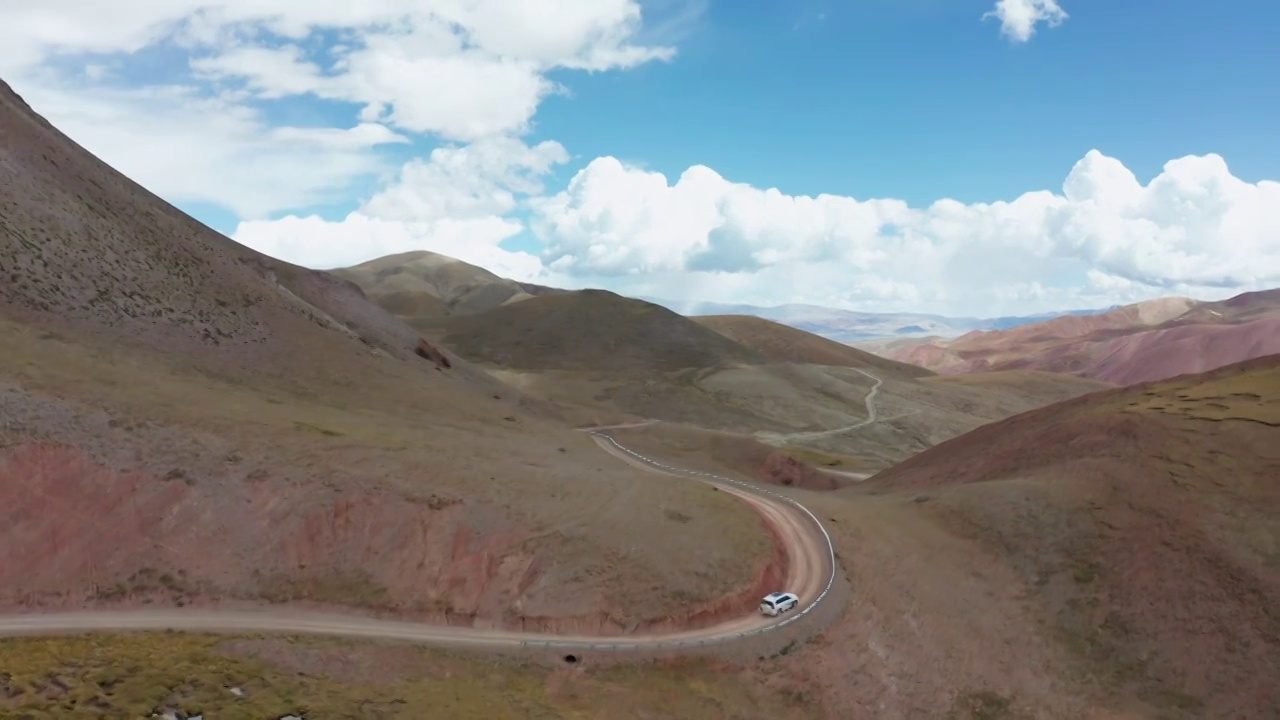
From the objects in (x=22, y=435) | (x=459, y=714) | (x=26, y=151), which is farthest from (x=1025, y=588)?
(x=26, y=151)

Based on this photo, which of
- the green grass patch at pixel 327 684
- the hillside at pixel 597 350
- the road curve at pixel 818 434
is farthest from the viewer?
the hillside at pixel 597 350

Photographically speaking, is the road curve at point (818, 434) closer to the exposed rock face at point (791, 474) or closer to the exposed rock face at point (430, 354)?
the exposed rock face at point (791, 474)

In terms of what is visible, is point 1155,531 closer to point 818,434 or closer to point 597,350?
point 818,434

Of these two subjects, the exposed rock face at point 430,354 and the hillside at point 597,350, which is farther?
the hillside at point 597,350

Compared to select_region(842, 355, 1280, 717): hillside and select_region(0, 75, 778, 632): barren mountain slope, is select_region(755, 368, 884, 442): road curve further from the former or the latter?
select_region(0, 75, 778, 632): barren mountain slope

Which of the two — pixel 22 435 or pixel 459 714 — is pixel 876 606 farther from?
pixel 22 435

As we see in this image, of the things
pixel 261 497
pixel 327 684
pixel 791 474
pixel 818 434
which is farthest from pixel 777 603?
pixel 818 434

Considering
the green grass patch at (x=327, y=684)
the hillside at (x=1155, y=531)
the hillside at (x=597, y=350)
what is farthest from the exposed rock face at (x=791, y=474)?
the hillside at (x=597, y=350)

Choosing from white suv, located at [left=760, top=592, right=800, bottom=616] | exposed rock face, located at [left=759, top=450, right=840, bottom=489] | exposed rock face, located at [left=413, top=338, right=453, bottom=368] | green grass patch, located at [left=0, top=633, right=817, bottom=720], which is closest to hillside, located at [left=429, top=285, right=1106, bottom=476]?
exposed rock face, located at [left=759, top=450, right=840, bottom=489]
